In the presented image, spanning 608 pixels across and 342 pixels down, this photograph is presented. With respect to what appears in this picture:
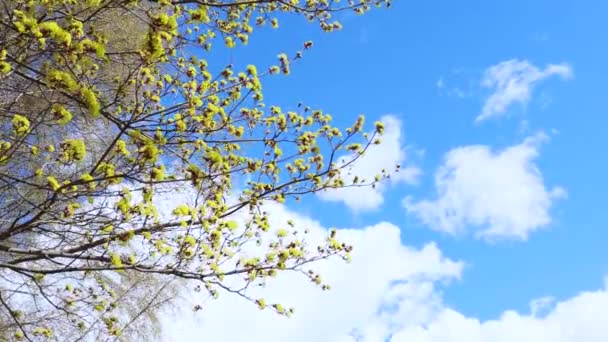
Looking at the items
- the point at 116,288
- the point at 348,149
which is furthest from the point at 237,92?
the point at 116,288

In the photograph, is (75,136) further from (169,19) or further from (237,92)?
(169,19)

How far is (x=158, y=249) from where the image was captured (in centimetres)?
362

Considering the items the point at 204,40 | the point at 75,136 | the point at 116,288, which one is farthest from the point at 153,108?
the point at 116,288

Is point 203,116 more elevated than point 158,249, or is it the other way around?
point 203,116

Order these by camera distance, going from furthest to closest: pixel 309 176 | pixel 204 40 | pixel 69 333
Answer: pixel 69 333 → pixel 204 40 → pixel 309 176

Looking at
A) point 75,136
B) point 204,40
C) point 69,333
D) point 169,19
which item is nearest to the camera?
point 169,19

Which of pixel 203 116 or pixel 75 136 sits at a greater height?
pixel 75 136

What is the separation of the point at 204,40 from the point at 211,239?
1.51 m

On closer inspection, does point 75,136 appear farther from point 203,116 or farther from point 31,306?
point 203,116

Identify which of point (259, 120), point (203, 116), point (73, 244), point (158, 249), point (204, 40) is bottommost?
point (158, 249)

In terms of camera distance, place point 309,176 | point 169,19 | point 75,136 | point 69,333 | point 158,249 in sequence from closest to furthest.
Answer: point 169,19
point 158,249
point 309,176
point 69,333
point 75,136

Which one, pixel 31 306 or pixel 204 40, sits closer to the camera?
pixel 204 40

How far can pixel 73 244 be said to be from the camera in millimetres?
4137

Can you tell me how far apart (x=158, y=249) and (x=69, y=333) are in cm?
337
